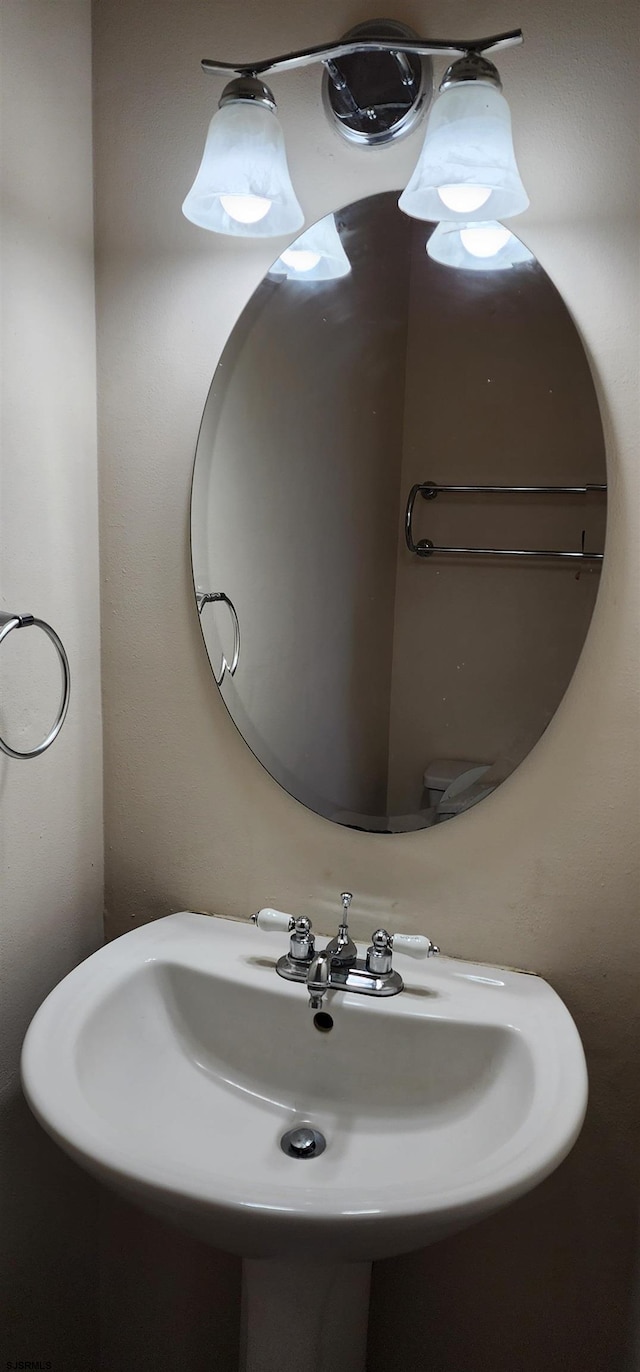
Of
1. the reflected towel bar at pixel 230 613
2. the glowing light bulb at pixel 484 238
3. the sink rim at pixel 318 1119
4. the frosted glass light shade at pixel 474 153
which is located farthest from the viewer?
the reflected towel bar at pixel 230 613

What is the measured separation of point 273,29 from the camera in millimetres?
1149

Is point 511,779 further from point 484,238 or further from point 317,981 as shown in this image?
point 484,238

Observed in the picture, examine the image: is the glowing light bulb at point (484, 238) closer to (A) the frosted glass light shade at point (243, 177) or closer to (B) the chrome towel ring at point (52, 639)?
(A) the frosted glass light shade at point (243, 177)

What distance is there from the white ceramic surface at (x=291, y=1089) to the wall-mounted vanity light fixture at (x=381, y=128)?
0.91 meters

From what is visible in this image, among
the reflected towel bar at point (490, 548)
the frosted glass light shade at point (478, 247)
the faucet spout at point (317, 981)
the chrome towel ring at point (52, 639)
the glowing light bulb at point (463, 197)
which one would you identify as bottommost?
the faucet spout at point (317, 981)

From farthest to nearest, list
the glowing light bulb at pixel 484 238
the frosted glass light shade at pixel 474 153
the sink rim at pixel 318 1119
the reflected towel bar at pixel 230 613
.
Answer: the reflected towel bar at pixel 230 613 → the glowing light bulb at pixel 484 238 → the frosted glass light shade at pixel 474 153 → the sink rim at pixel 318 1119

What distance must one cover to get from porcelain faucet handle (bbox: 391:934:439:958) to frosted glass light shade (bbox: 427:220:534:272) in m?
0.80

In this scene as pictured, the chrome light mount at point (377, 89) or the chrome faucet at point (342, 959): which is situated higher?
the chrome light mount at point (377, 89)

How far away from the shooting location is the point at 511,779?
1.15 m

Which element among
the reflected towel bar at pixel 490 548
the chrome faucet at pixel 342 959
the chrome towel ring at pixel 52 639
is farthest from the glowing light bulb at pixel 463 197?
the chrome faucet at pixel 342 959

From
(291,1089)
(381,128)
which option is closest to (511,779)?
(291,1089)

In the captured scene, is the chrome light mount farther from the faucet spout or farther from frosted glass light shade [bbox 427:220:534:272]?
the faucet spout

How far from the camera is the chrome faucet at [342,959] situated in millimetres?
1104

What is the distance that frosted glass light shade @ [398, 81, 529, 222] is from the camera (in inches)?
38.2
